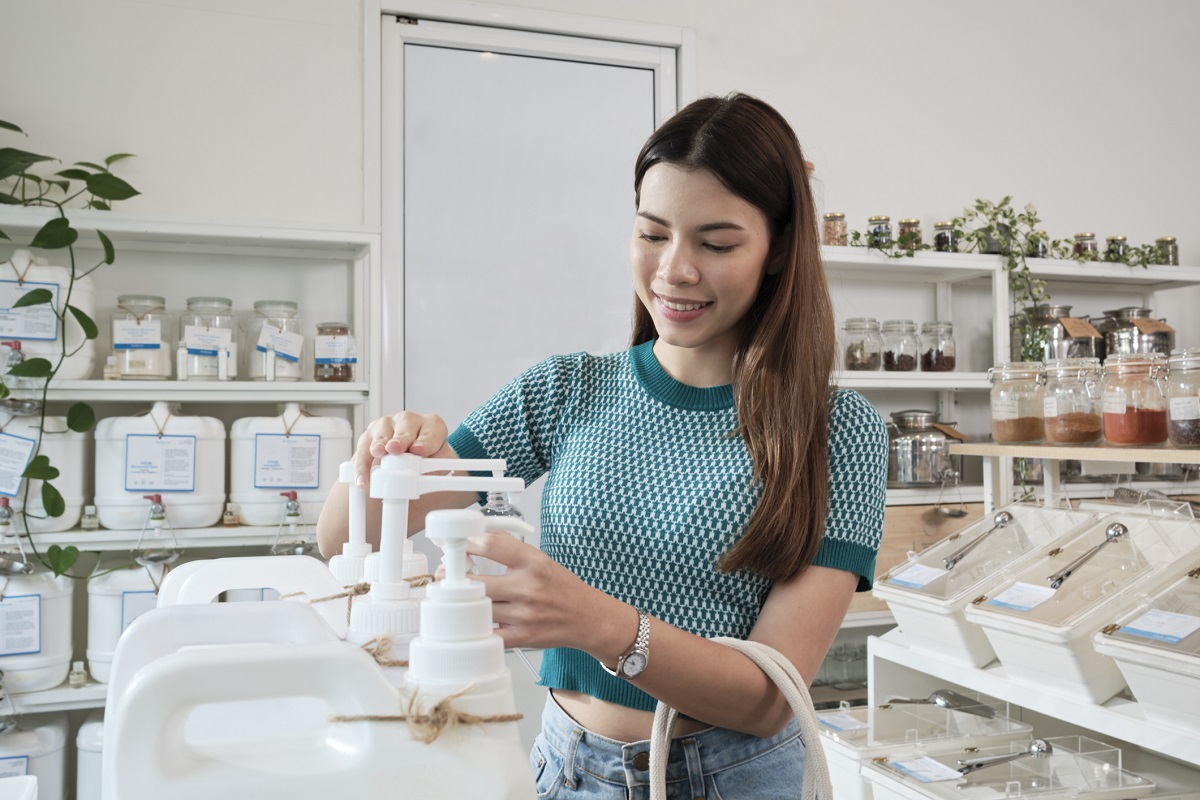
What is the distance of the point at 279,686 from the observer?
42cm

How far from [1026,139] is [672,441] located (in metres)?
2.92

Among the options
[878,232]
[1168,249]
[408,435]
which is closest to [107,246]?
[408,435]

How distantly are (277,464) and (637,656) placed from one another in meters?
Result: 1.67

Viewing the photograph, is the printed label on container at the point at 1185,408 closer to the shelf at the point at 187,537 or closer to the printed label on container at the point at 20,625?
the shelf at the point at 187,537

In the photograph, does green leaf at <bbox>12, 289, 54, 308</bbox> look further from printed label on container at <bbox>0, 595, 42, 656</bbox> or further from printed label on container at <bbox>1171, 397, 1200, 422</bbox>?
printed label on container at <bbox>1171, 397, 1200, 422</bbox>

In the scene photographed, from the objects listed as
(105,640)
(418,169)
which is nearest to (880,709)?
(105,640)

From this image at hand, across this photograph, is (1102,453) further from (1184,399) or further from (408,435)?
(408,435)

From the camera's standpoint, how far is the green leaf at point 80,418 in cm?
218

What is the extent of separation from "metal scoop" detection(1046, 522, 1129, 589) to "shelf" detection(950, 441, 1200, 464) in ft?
0.43

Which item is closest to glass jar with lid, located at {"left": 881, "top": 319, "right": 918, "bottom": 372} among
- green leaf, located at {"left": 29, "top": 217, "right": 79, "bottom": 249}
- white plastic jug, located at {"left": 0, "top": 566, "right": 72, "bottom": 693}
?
green leaf, located at {"left": 29, "top": 217, "right": 79, "bottom": 249}

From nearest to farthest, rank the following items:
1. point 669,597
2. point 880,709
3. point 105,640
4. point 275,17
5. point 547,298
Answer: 1. point 669,597
2. point 880,709
3. point 105,640
4. point 275,17
5. point 547,298

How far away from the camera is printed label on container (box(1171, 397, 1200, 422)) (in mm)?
1679

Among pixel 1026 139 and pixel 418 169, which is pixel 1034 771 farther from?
pixel 1026 139

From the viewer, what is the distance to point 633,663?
32.2 inches
